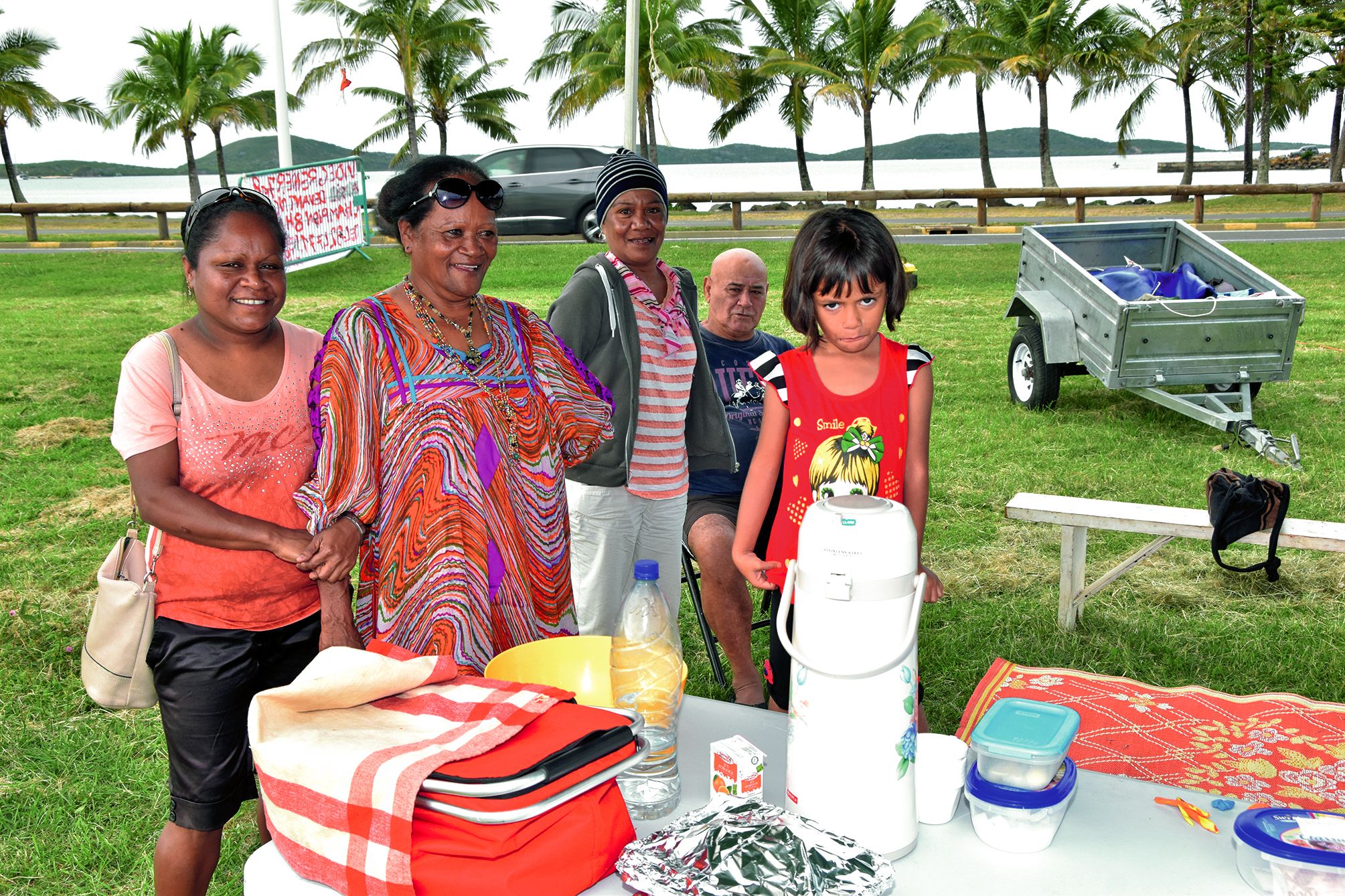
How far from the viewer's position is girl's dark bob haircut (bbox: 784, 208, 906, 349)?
7.57 feet

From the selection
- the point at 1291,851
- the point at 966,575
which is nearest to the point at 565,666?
the point at 1291,851

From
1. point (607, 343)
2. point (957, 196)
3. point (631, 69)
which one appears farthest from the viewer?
point (957, 196)

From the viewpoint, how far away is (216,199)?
2.26 meters

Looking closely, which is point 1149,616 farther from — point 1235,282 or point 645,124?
point 645,124

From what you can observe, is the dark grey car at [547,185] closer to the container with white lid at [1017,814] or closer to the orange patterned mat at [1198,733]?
the orange patterned mat at [1198,733]

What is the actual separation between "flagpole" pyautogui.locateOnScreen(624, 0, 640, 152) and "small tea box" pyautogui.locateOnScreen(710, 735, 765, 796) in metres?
3.91

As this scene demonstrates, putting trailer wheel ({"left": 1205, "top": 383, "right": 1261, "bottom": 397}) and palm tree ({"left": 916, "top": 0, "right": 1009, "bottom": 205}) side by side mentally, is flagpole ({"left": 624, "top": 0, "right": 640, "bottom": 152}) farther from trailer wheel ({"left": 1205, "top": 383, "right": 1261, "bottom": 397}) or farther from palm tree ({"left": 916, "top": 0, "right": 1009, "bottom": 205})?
palm tree ({"left": 916, "top": 0, "right": 1009, "bottom": 205})

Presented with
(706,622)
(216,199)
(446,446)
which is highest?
(216,199)

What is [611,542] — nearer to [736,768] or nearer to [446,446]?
[446,446]

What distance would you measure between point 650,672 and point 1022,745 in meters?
0.60

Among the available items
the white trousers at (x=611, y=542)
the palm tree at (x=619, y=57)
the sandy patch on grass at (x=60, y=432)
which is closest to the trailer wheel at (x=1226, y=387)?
the white trousers at (x=611, y=542)

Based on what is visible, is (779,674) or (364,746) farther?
(779,674)

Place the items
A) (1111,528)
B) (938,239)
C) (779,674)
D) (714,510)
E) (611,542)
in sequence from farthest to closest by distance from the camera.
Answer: (938,239)
(1111,528)
(714,510)
(611,542)
(779,674)

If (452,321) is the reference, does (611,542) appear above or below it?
below
